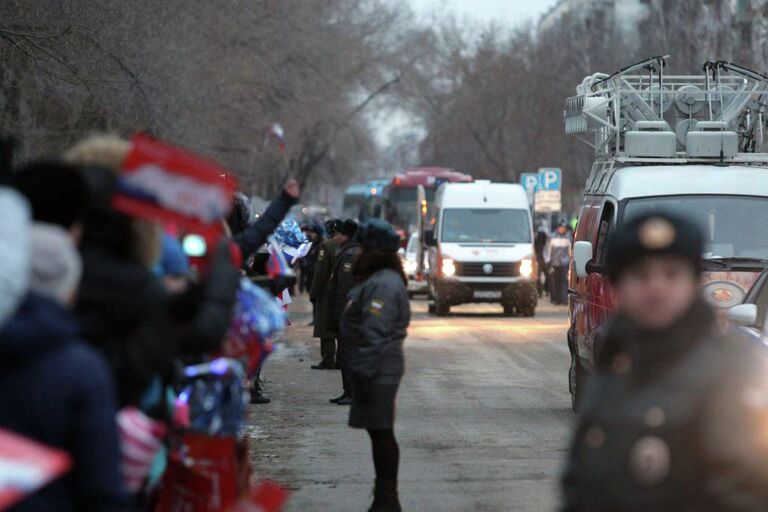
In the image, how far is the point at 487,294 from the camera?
3456cm

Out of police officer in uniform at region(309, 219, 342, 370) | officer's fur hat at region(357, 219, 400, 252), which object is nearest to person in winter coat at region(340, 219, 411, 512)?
officer's fur hat at region(357, 219, 400, 252)

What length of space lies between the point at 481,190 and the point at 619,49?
137ft

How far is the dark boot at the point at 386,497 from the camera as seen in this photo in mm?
9680

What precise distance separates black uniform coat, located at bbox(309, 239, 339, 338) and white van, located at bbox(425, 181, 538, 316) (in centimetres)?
1440

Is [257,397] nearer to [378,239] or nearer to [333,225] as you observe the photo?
[333,225]

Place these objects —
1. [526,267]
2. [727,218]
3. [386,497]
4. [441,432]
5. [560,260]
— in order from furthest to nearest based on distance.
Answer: [560,260]
[526,267]
[727,218]
[441,432]
[386,497]

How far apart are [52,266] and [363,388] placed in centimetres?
510

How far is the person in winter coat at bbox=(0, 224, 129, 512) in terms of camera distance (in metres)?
4.36

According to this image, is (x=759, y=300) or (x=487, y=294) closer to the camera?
(x=759, y=300)

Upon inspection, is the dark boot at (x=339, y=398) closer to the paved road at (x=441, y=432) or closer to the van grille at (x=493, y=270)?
the paved road at (x=441, y=432)

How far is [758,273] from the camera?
14016 millimetres

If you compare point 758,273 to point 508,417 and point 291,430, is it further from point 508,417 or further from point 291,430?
point 291,430

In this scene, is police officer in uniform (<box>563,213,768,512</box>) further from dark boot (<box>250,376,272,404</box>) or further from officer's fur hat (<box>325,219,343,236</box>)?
officer's fur hat (<box>325,219,343,236</box>)

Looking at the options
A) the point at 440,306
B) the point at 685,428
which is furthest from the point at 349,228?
the point at 440,306
